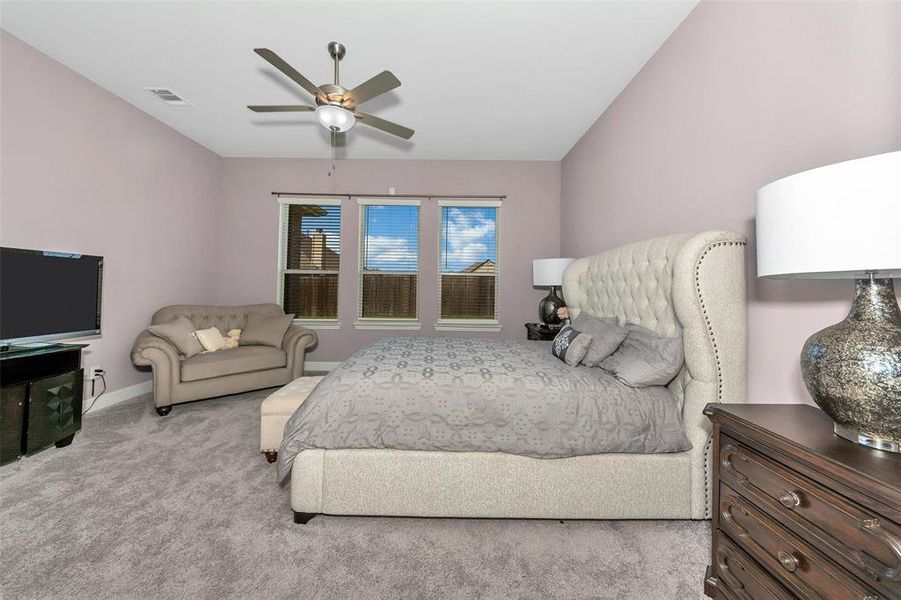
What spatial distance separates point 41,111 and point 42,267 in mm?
1335

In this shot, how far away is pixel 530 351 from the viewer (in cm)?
254

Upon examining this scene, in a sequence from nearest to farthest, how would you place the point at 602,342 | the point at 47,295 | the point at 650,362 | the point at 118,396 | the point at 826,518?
the point at 826,518 → the point at 650,362 → the point at 602,342 → the point at 47,295 → the point at 118,396

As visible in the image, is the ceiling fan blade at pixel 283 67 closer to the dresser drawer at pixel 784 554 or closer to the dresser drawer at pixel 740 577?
the dresser drawer at pixel 784 554

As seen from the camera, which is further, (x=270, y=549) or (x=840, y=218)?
(x=270, y=549)

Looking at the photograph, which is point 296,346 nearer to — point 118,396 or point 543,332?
point 118,396

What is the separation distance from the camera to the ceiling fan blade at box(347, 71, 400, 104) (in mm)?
2035

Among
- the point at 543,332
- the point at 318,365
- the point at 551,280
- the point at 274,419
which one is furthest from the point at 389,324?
the point at 274,419

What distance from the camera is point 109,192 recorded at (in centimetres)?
319

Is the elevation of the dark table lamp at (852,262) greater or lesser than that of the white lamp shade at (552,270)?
lesser

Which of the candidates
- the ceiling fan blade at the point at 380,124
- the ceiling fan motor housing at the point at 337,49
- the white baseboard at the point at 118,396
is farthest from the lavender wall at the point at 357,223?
the ceiling fan motor housing at the point at 337,49

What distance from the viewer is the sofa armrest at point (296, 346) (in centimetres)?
377

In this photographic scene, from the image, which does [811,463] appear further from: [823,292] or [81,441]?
[81,441]

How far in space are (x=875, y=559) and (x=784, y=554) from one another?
0.24 metres

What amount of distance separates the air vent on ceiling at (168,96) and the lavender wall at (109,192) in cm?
44
